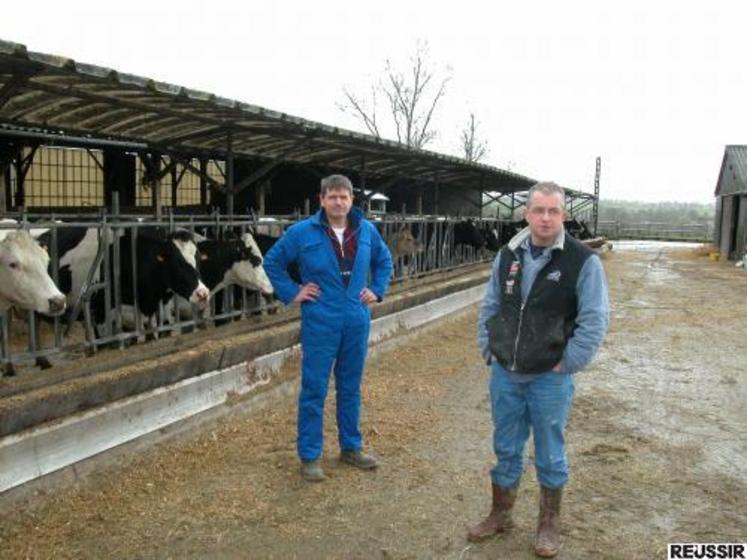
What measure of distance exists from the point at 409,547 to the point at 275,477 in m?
1.27

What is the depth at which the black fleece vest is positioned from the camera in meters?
3.77

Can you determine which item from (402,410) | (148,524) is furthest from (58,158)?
(148,524)

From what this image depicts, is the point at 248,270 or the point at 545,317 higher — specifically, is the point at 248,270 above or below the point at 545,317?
below

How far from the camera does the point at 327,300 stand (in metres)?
4.82

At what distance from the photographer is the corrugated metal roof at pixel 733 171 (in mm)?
36750

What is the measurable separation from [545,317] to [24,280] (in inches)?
152

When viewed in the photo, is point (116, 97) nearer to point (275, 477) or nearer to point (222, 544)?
point (275, 477)

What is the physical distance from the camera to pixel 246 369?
6.34 m

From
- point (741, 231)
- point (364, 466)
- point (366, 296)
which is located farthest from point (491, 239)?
point (741, 231)

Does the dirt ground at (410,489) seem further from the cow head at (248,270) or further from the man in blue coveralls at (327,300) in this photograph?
the cow head at (248,270)

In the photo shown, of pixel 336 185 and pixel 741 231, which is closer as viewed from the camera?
pixel 336 185

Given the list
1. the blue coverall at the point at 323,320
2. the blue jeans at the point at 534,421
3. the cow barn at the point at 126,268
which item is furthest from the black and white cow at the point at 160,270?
the blue jeans at the point at 534,421
